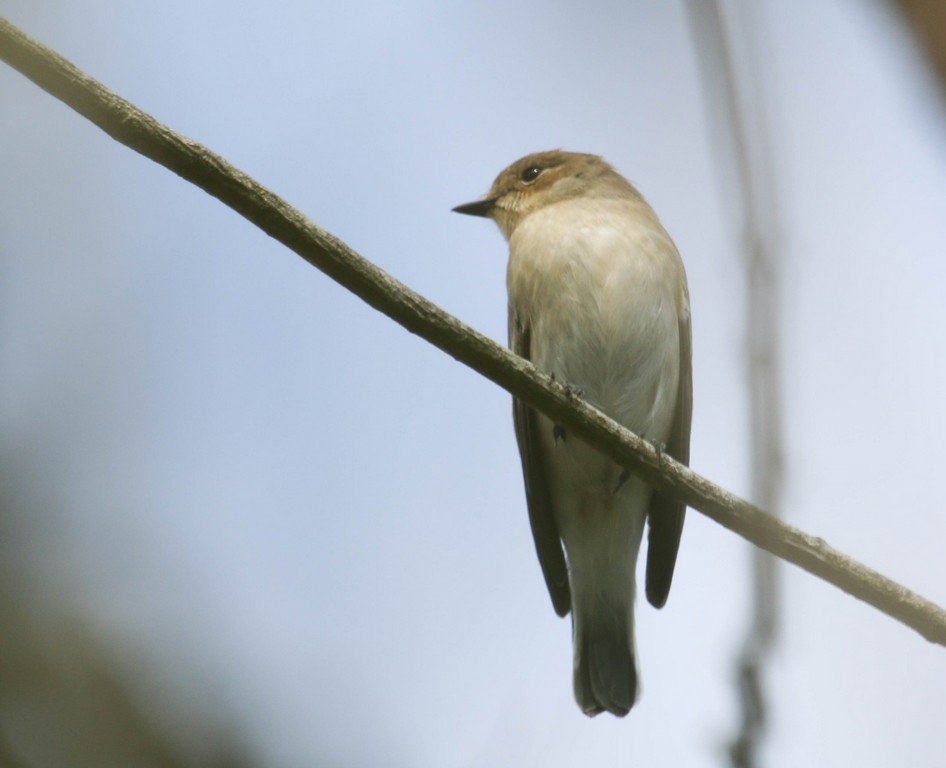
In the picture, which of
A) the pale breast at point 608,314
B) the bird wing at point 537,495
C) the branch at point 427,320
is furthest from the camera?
the bird wing at point 537,495

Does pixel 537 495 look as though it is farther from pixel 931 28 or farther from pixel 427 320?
pixel 931 28

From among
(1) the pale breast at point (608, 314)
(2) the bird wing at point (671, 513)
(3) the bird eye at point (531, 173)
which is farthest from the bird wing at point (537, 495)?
(3) the bird eye at point (531, 173)

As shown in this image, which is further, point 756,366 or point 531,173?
point 531,173

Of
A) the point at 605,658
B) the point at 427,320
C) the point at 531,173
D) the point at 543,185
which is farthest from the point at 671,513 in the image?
the point at 427,320

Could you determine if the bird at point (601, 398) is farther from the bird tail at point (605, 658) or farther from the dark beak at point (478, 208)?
the dark beak at point (478, 208)

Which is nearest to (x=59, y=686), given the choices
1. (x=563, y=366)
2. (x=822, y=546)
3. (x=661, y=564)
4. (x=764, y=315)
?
(x=764, y=315)
